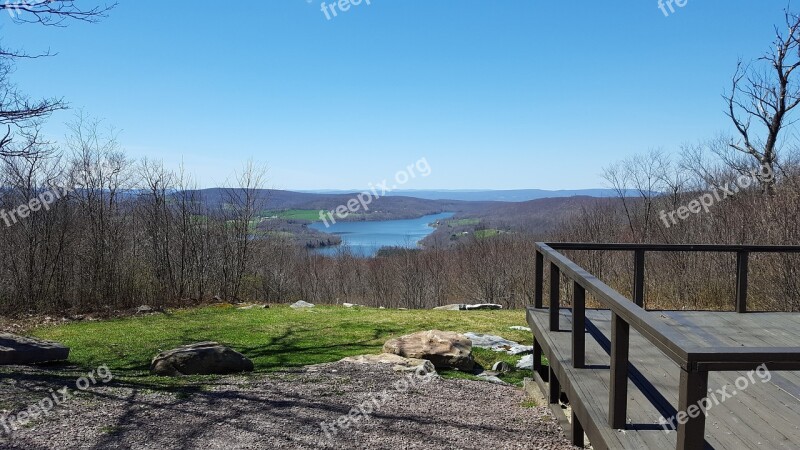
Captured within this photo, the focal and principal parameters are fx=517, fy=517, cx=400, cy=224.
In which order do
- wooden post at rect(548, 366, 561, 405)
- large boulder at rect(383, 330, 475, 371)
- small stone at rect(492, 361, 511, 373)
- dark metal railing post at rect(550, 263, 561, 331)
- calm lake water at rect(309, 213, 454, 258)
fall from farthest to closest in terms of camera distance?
calm lake water at rect(309, 213, 454, 258), small stone at rect(492, 361, 511, 373), large boulder at rect(383, 330, 475, 371), wooden post at rect(548, 366, 561, 405), dark metal railing post at rect(550, 263, 561, 331)

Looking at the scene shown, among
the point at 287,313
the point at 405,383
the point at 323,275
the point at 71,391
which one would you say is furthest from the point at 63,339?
the point at 323,275

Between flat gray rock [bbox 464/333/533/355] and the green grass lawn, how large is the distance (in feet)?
1.00

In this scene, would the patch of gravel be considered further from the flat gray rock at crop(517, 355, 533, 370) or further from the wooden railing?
the flat gray rock at crop(517, 355, 533, 370)

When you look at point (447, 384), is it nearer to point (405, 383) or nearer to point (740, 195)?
point (405, 383)

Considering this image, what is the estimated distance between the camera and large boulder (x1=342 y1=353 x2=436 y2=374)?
6.56m

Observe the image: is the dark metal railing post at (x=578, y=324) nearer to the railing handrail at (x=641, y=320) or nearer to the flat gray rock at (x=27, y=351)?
the railing handrail at (x=641, y=320)

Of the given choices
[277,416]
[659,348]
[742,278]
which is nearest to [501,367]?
[742,278]

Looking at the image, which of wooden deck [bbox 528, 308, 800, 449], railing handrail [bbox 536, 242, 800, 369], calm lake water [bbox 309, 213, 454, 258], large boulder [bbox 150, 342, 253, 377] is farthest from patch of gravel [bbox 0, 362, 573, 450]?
calm lake water [bbox 309, 213, 454, 258]

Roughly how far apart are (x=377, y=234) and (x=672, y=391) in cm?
5411

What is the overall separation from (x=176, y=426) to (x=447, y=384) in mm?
3035

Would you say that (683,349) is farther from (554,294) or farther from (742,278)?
(742,278)

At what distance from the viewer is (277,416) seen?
4633 mm

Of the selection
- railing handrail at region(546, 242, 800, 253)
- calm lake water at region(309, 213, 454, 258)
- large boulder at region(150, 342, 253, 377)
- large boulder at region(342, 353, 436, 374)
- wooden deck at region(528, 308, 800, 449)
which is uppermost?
railing handrail at region(546, 242, 800, 253)

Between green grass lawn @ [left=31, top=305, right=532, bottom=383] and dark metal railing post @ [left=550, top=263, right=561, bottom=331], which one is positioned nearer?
dark metal railing post @ [left=550, top=263, right=561, bottom=331]
